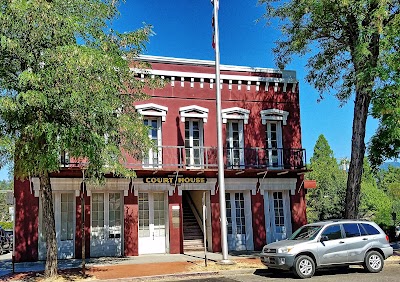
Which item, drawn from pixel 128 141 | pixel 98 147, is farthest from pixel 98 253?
pixel 98 147

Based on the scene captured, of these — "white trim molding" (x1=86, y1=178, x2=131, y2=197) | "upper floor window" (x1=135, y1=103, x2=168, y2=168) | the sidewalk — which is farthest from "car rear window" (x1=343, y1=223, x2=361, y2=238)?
"white trim molding" (x1=86, y1=178, x2=131, y2=197)

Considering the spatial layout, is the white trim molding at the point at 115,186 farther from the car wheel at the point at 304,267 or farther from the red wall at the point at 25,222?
the car wheel at the point at 304,267

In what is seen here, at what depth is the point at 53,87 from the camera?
10984 millimetres

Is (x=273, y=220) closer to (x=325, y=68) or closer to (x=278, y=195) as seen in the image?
(x=278, y=195)

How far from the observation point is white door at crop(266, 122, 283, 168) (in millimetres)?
20594

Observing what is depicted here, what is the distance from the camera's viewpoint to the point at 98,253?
17750 millimetres

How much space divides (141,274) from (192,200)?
8465 millimetres

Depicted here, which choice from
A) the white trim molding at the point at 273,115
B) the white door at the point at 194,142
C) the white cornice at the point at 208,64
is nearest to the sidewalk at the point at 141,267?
the white door at the point at 194,142

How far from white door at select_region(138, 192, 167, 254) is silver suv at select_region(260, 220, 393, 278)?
22.0ft

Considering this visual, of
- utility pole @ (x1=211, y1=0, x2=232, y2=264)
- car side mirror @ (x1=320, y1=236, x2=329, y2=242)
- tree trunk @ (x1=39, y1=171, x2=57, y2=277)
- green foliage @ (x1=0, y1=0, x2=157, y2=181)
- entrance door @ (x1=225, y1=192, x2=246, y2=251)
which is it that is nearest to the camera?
green foliage @ (x1=0, y1=0, x2=157, y2=181)

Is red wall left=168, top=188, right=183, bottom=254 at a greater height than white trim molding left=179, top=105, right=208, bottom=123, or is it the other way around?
white trim molding left=179, top=105, right=208, bottom=123

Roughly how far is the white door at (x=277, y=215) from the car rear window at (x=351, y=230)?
7.00 metres

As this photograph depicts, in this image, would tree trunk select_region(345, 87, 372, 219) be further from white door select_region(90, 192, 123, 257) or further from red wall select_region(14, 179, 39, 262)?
red wall select_region(14, 179, 39, 262)

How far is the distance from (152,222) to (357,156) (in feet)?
29.1
